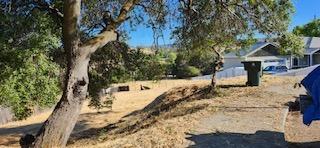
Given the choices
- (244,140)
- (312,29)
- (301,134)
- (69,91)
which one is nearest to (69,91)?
(69,91)

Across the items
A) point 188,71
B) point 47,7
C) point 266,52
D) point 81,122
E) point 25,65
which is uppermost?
point 47,7

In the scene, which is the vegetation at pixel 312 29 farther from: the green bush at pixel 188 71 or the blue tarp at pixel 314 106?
the blue tarp at pixel 314 106

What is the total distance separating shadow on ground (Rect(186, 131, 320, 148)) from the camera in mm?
8898

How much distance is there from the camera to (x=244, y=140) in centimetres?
924

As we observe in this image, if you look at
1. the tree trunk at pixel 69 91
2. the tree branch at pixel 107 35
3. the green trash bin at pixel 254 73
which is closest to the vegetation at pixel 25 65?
the tree trunk at pixel 69 91

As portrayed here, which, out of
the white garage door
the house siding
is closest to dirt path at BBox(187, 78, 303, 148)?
the house siding

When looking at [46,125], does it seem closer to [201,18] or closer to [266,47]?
[201,18]

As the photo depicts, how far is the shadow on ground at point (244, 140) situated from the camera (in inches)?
350

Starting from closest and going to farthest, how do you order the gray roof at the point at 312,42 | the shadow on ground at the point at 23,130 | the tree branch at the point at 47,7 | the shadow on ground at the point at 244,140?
the shadow on ground at the point at 244,140 < the tree branch at the point at 47,7 < the shadow on ground at the point at 23,130 < the gray roof at the point at 312,42

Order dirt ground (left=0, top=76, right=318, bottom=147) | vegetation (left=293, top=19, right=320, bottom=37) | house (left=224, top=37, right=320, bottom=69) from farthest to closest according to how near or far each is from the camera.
Result: vegetation (left=293, top=19, right=320, bottom=37), house (left=224, top=37, right=320, bottom=69), dirt ground (left=0, top=76, right=318, bottom=147)

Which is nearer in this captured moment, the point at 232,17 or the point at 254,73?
the point at 232,17

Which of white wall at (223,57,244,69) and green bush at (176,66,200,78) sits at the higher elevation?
white wall at (223,57,244,69)

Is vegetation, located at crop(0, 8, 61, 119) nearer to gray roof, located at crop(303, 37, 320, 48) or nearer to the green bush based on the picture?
the green bush

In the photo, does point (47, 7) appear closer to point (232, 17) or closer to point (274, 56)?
point (232, 17)
